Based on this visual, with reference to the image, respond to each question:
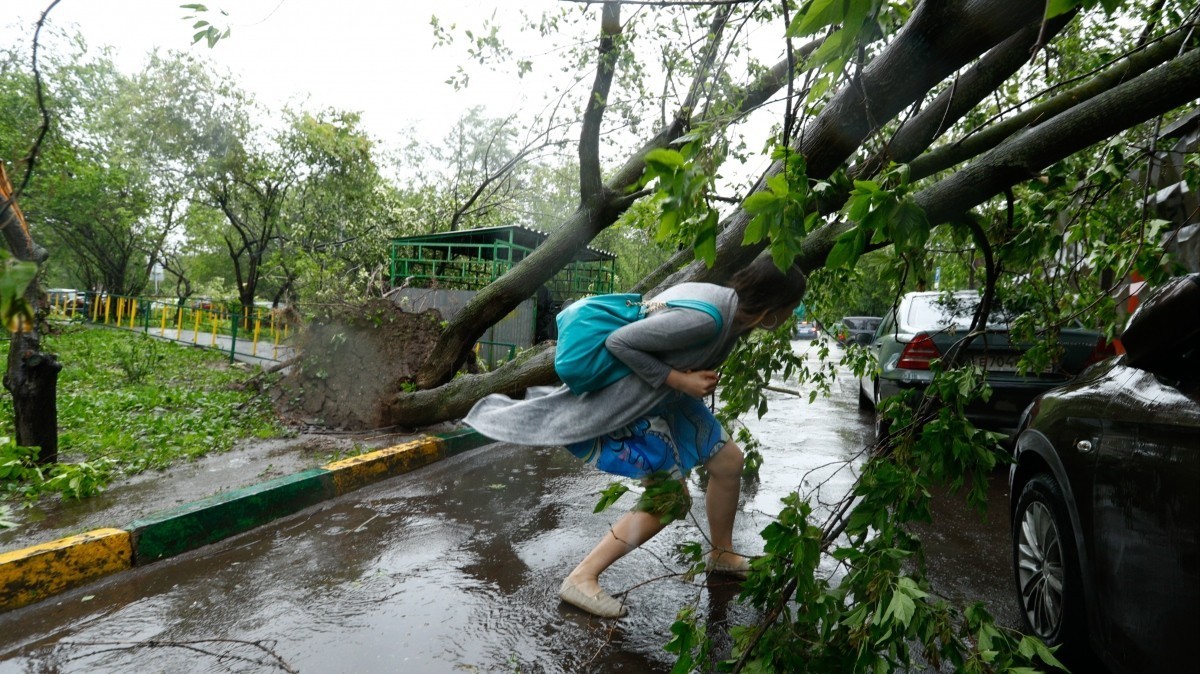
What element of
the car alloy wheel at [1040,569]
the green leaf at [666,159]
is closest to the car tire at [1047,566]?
the car alloy wheel at [1040,569]

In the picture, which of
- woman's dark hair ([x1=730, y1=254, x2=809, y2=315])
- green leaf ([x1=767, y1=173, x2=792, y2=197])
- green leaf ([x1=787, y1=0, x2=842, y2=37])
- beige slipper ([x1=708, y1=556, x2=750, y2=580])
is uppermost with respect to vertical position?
green leaf ([x1=787, y1=0, x2=842, y2=37])

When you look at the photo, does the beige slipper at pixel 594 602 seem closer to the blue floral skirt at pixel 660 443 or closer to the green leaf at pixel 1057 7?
the blue floral skirt at pixel 660 443

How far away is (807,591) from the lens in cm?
218

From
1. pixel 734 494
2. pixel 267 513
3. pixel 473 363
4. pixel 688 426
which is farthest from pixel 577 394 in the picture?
pixel 473 363

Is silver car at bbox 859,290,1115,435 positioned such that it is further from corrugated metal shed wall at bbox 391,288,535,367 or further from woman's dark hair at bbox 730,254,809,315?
corrugated metal shed wall at bbox 391,288,535,367

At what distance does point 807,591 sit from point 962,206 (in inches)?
70.3

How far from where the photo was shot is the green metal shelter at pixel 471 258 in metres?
12.2

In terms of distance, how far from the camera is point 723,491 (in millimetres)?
3088

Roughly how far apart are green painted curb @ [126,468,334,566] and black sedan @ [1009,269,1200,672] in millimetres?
4026

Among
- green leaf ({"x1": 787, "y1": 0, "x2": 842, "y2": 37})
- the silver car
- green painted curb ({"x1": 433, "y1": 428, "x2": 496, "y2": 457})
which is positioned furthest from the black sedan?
green painted curb ({"x1": 433, "y1": 428, "x2": 496, "y2": 457})

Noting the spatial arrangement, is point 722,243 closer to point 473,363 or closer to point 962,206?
point 962,206

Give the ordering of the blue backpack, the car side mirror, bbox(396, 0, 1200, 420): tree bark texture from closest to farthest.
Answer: the car side mirror, bbox(396, 0, 1200, 420): tree bark texture, the blue backpack

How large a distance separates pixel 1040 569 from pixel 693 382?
4.98 feet

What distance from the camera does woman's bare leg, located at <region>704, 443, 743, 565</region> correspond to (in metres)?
3.01
